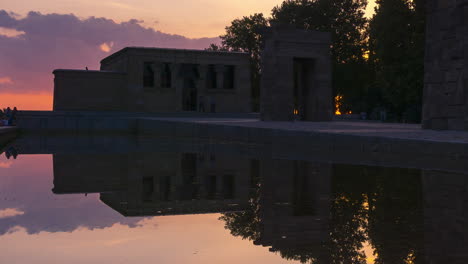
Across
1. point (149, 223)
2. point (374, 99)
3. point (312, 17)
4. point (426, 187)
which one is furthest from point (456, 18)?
point (312, 17)

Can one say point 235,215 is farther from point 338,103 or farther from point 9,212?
point 338,103

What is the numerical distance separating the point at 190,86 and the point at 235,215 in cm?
5235

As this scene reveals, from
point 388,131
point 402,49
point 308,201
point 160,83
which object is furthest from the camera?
point 160,83

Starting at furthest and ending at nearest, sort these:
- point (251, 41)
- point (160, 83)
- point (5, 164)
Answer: point (251, 41) < point (160, 83) < point (5, 164)

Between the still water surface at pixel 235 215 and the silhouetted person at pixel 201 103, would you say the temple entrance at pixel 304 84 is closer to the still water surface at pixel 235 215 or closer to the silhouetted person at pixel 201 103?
the silhouetted person at pixel 201 103

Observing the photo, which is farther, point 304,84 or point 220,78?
point 220,78

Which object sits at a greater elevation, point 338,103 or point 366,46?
point 366,46

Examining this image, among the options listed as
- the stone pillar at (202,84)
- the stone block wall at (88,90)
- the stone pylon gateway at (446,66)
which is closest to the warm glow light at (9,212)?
the stone pylon gateway at (446,66)

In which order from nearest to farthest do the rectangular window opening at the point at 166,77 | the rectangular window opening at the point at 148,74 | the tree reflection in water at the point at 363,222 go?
the tree reflection in water at the point at 363,222 → the rectangular window opening at the point at 148,74 → the rectangular window opening at the point at 166,77

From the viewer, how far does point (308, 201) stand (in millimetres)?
7094

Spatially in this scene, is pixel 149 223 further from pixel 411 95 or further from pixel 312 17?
pixel 312 17

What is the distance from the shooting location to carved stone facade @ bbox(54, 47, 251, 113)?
51.7 m

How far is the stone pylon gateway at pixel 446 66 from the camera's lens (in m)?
19.9

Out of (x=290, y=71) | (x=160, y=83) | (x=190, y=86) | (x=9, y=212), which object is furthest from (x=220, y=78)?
(x=9, y=212)
